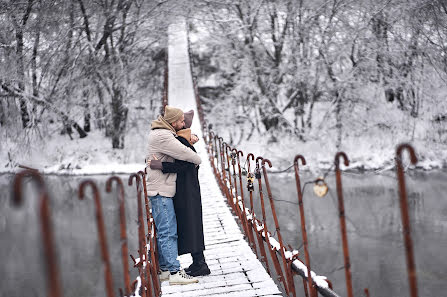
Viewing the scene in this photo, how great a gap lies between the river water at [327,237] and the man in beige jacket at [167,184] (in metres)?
2.89

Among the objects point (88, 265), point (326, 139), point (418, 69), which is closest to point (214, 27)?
point (326, 139)

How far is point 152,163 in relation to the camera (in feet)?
8.55

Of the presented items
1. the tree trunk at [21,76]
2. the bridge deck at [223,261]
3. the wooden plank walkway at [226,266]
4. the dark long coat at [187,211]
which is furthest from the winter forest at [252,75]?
the dark long coat at [187,211]

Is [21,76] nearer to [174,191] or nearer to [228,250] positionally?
[228,250]

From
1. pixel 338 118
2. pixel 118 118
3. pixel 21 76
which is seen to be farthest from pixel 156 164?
pixel 118 118

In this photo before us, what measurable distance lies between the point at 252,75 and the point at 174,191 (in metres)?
11.6

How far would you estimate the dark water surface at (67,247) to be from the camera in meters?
6.70

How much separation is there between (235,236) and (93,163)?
33.3 feet

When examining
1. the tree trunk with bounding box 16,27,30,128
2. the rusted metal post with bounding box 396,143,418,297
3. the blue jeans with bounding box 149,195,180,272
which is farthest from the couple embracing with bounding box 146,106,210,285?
the tree trunk with bounding box 16,27,30,128

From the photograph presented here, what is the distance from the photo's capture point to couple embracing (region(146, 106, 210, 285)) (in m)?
2.61

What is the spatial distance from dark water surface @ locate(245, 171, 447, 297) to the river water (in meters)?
0.01

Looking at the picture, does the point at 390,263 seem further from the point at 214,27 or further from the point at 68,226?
the point at 214,27

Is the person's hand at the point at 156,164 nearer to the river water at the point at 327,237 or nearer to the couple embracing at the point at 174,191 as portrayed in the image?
the couple embracing at the point at 174,191

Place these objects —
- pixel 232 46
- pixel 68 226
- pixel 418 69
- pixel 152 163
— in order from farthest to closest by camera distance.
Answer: pixel 232 46 → pixel 418 69 → pixel 68 226 → pixel 152 163
